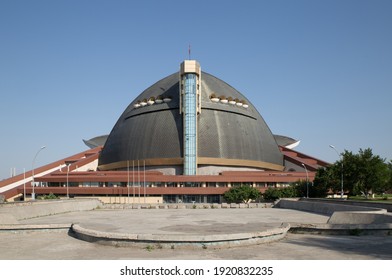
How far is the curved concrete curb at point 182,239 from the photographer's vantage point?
654 inches

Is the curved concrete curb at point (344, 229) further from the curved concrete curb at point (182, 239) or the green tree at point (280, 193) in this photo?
the green tree at point (280, 193)

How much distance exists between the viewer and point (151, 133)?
3187 inches

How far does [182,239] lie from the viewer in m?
16.6

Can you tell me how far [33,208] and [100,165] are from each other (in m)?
55.7

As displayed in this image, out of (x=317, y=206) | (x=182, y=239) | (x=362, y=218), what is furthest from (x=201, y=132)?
(x=182, y=239)

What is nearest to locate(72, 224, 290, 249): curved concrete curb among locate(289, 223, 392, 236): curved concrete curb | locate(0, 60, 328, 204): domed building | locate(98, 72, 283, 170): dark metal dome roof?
locate(289, 223, 392, 236): curved concrete curb

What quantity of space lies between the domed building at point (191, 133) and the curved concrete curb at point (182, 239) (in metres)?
58.0

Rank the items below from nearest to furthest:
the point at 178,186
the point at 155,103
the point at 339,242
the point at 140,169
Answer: the point at 339,242 < the point at 178,186 < the point at 140,169 < the point at 155,103

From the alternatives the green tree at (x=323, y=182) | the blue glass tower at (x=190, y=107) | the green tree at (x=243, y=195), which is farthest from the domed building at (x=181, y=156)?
the green tree at (x=323, y=182)

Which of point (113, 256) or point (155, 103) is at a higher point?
point (155, 103)

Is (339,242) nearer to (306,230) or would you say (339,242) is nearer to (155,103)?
(306,230)

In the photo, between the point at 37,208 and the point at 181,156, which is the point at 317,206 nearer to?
the point at 37,208

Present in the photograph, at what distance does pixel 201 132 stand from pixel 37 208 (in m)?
46.5

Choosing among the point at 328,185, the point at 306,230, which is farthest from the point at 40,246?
the point at 328,185
